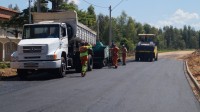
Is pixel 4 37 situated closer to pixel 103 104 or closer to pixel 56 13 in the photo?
pixel 56 13

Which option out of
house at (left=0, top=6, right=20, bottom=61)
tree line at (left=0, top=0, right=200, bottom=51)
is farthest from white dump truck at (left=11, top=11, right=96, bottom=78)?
house at (left=0, top=6, right=20, bottom=61)

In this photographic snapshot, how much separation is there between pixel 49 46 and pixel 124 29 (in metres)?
95.1

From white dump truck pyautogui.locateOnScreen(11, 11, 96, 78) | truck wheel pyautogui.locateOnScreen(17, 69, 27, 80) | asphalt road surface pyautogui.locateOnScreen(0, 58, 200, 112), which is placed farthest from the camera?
truck wheel pyautogui.locateOnScreen(17, 69, 27, 80)

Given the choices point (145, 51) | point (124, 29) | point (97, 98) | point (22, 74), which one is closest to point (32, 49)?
point (22, 74)

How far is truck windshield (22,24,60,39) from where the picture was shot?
64.5 feet

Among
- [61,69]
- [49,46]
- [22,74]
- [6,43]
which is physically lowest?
[22,74]

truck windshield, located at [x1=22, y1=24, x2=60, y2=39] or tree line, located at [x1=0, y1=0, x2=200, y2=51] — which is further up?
tree line, located at [x1=0, y1=0, x2=200, y2=51]

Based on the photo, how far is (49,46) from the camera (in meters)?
18.4

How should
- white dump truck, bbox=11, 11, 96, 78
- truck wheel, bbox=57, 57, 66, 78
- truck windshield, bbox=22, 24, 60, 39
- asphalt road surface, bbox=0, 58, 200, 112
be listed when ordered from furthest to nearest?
1. truck windshield, bbox=22, 24, 60, 39
2. truck wheel, bbox=57, 57, 66, 78
3. white dump truck, bbox=11, 11, 96, 78
4. asphalt road surface, bbox=0, 58, 200, 112

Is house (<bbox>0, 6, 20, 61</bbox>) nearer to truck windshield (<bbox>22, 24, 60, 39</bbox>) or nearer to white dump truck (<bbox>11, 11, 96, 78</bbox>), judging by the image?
white dump truck (<bbox>11, 11, 96, 78</bbox>)

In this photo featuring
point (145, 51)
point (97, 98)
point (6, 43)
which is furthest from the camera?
point (6, 43)

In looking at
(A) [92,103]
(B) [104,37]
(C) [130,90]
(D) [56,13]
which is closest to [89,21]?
(D) [56,13]

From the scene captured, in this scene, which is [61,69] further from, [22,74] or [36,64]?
[22,74]

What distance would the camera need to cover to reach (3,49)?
46.2 meters
